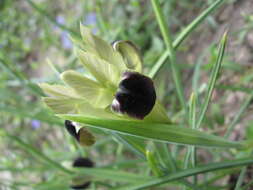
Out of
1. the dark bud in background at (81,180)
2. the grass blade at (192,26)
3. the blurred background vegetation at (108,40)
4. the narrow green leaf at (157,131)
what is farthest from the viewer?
the blurred background vegetation at (108,40)

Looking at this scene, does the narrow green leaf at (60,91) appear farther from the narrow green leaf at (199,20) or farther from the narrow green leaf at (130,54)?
the narrow green leaf at (199,20)

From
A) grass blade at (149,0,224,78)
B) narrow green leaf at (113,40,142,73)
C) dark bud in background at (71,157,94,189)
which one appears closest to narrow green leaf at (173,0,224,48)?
grass blade at (149,0,224,78)

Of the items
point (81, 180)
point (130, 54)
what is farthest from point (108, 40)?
point (130, 54)

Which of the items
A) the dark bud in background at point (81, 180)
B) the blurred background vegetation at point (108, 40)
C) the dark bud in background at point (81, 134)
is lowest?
the dark bud in background at point (81, 134)

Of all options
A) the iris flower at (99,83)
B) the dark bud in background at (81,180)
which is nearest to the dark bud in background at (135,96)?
the iris flower at (99,83)

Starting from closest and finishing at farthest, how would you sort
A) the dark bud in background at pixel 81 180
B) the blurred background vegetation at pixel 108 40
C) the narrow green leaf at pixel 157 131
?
1. the narrow green leaf at pixel 157 131
2. the dark bud in background at pixel 81 180
3. the blurred background vegetation at pixel 108 40

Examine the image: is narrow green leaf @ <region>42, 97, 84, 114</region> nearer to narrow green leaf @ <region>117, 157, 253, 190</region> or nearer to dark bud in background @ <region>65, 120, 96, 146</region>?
dark bud in background @ <region>65, 120, 96, 146</region>
